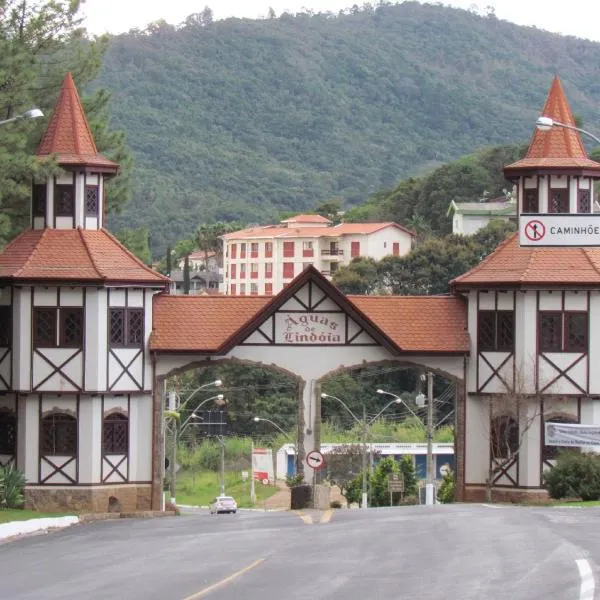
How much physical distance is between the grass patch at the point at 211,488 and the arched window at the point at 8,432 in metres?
37.6

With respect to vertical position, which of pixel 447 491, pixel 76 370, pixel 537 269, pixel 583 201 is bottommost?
pixel 447 491

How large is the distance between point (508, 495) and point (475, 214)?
99289mm

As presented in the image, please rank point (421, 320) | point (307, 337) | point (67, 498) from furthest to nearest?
point (421, 320) → point (307, 337) → point (67, 498)

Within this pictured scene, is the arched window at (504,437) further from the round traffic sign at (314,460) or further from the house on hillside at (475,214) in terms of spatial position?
the house on hillside at (475,214)

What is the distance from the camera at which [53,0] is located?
178 ft

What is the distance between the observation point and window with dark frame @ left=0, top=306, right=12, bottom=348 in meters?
48.0

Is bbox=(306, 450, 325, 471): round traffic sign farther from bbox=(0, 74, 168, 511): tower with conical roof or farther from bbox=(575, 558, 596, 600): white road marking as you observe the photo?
bbox=(575, 558, 596, 600): white road marking

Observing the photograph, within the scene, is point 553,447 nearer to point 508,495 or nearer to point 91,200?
point 508,495

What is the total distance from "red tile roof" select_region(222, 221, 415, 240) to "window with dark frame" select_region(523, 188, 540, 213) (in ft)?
313

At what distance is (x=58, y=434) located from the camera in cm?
4775

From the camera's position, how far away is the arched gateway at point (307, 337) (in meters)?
48.7

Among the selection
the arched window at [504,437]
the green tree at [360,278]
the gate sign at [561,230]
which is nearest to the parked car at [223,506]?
the arched window at [504,437]

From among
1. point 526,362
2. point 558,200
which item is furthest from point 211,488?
point 526,362

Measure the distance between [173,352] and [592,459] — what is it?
40.4ft
